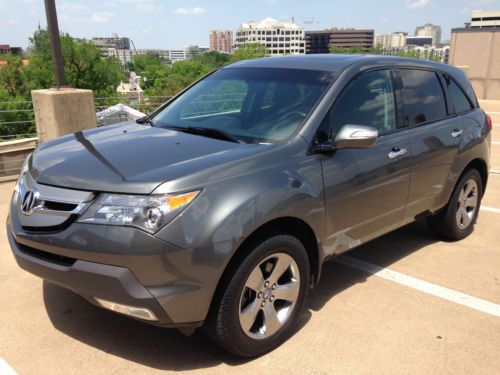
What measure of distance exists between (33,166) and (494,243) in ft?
14.2

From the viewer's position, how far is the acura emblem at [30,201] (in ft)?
9.02

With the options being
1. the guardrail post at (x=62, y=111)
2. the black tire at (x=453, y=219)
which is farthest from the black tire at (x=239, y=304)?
the guardrail post at (x=62, y=111)

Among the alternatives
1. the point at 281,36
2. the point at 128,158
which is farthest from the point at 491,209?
the point at 281,36

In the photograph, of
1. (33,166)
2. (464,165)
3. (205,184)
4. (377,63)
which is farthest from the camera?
(464,165)

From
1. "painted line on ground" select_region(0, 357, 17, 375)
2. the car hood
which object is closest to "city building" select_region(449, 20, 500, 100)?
the car hood

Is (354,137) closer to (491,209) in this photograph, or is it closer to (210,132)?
(210,132)

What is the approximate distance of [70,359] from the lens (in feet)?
9.46

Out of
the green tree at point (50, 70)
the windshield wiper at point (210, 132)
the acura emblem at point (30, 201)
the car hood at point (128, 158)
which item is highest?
the windshield wiper at point (210, 132)

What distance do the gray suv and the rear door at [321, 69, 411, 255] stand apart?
13mm

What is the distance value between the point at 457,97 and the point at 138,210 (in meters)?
3.57

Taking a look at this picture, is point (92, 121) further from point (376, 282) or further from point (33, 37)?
point (33, 37)

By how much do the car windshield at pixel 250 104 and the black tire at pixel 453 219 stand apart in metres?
2.02

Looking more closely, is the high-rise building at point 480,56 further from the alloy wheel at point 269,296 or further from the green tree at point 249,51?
the green tree at point 249,51

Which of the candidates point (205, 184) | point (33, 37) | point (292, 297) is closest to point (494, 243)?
point (292, 297)
